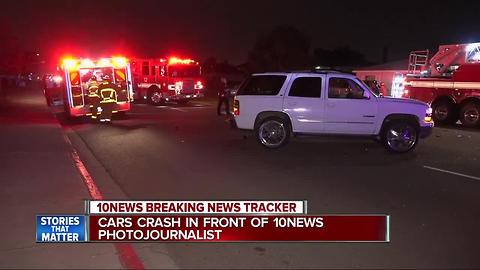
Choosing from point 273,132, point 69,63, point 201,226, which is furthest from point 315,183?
point 69,63

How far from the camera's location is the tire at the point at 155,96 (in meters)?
29.2

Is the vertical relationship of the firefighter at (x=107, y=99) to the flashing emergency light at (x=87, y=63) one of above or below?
below

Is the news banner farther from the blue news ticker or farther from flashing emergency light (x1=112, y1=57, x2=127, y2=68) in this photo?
flashing emergency light (x1=112, y1=57, x2=127, y2=68)

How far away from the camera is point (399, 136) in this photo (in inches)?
464

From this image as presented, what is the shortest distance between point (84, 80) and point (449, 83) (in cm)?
1379

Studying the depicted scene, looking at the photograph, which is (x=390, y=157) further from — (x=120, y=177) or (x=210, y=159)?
(x=120, y=177)

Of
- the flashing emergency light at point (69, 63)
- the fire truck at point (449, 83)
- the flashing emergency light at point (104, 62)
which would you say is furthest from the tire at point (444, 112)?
the flashing emergency light at point (69, 63)

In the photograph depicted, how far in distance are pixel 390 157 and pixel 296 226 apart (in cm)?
615

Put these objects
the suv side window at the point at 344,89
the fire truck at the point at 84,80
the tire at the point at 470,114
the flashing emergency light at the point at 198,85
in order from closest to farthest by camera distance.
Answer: the suv side window at the point at 344,89, the tire at the point at 470,114, the fire truck at the point at 84,80, the flashing emergency light at the point at 198,85

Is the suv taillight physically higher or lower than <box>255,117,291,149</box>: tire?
higher

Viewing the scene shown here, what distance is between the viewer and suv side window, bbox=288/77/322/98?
38.7 ft

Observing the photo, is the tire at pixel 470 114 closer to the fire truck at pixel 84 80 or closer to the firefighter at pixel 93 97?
the fire truck at pixel 84 80

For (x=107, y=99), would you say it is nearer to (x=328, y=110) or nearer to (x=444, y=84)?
(x=328, y=110)

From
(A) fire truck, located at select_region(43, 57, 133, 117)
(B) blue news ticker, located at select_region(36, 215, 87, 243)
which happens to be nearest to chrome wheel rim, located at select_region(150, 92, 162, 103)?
(A) fire truck, located at select_region(43, 57, 133, 117)
